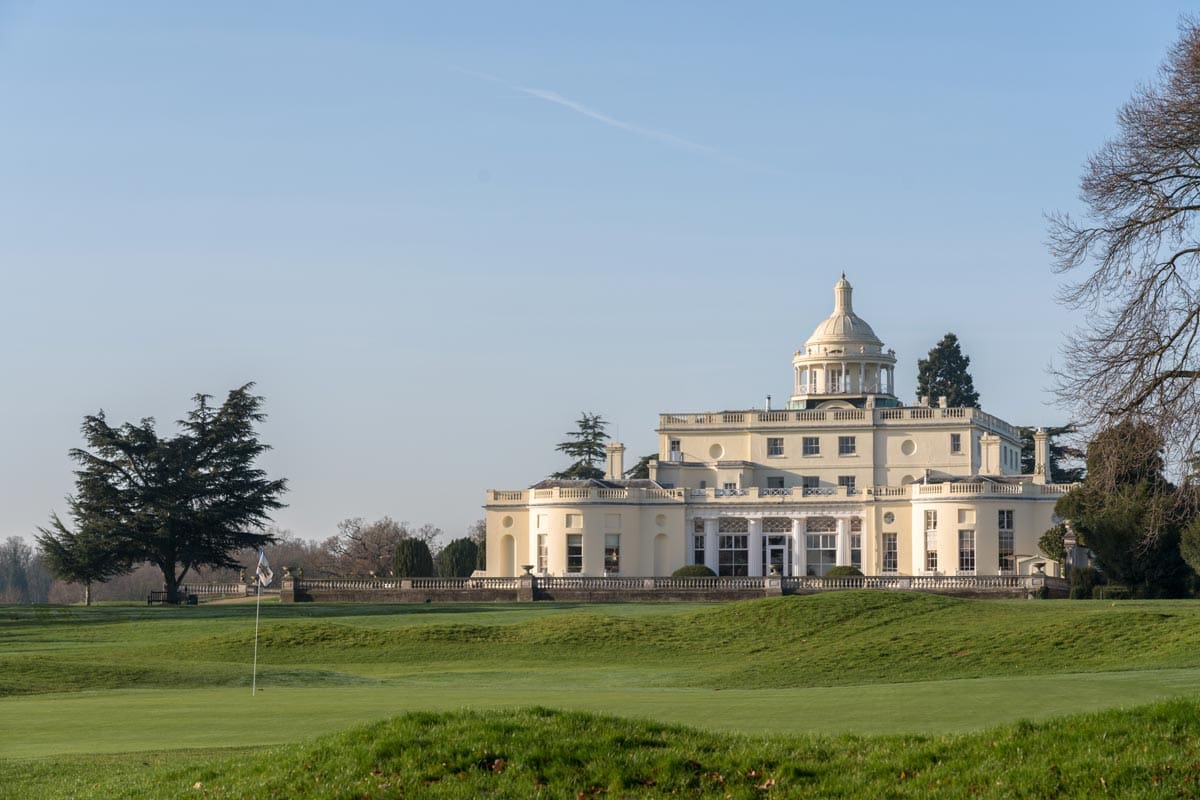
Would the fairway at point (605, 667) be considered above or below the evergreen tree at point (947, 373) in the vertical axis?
below

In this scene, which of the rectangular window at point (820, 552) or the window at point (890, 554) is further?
the rectangular window at point (820, 552)

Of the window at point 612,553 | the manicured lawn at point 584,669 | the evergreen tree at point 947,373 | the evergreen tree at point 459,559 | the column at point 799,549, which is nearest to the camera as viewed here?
the manicured lawn at point 584,669

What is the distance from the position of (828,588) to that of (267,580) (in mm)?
33531

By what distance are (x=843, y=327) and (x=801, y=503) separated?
42.3 ft

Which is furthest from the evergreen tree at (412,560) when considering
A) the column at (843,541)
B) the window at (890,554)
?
the window at (890,554)

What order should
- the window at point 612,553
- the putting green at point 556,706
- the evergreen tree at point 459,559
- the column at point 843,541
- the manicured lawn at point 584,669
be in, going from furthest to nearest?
the evergreen tree at point 459,559 → the window at point 612,553 → the column at point 843,541 → the manicured lawn at point 584,669 → the putting green at point 556,706

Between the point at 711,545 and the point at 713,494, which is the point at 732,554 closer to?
the point at 711,545

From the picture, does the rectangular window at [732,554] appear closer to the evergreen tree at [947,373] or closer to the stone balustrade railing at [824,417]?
the stone balustrade railing at [824,417]

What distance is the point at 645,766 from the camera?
592 inches

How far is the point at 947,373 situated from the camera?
350ft

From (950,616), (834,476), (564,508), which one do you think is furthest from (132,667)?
(834,476)

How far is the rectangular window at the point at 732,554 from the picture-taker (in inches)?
3152

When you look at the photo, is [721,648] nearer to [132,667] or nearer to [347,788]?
[132,667]

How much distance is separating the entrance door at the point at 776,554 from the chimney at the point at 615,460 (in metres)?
9.30
